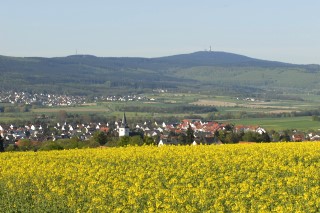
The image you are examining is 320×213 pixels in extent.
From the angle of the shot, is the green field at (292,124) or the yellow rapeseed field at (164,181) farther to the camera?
the green field at (292,124)

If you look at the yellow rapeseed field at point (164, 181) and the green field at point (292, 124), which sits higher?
the yellow rapeseed field at point (164, 181)

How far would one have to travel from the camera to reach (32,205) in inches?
623

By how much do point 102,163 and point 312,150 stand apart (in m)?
7.11

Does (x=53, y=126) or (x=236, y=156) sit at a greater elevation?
(x=236, y=156)

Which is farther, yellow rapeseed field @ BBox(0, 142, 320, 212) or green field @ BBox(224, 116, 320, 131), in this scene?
green field @ BBox(224, 116, 320, 131)

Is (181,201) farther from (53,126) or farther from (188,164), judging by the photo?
(53,126)

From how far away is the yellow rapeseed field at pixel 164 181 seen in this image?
14.3m

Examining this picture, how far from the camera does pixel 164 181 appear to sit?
17.6 meters

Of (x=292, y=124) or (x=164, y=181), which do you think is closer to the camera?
(x=164, y=181)

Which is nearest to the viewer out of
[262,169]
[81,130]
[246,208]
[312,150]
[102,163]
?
[246,208]

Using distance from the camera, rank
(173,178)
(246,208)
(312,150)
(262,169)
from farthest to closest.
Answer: (312,150)
(262,169)
(173,178)
(246,208)

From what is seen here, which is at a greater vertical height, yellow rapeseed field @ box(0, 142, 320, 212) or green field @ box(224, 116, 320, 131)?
yellow rapeseed field @ box(0, 142, 320, 212)

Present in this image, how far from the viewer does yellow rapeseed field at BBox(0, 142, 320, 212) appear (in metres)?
14.3

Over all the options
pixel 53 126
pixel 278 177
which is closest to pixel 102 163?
pixel 278 177
